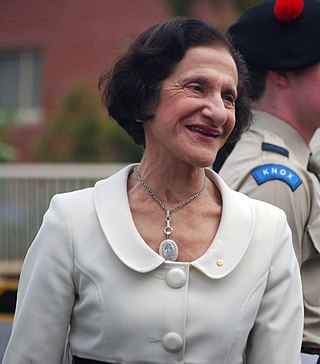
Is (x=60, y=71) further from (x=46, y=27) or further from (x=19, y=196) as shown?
(x=19, y=196)

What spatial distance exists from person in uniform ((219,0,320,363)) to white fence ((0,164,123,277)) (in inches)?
327

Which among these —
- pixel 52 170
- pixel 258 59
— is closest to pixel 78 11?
pixel 52 170

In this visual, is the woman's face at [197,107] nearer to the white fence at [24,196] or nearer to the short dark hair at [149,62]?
the short dark hair at [149,62]

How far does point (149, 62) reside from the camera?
2.85m

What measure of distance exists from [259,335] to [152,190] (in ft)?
1.60

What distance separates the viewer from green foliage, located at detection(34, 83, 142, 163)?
16.7m

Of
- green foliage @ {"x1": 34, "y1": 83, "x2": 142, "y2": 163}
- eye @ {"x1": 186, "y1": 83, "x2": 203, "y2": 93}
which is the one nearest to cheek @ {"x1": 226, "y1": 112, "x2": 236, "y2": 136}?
eye @ {"x1": 186, "y1": 83, "x2": 203, "y2": 93}

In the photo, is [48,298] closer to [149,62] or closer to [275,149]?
[149,62]

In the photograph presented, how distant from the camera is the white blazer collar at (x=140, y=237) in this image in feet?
9.04

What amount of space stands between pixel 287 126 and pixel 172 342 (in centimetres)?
115

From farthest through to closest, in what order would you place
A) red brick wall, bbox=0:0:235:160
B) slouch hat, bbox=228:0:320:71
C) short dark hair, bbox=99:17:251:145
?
red brick wall, bbox=0:0:235:160 → slouch hat, bbox=228:0:320:71 → short dark hair, bbox=99:17:251:145

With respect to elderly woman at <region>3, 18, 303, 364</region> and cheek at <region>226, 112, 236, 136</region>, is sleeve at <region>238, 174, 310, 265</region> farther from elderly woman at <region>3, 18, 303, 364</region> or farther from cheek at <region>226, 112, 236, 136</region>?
cheek at <region>226, 112, 236, 136</region>

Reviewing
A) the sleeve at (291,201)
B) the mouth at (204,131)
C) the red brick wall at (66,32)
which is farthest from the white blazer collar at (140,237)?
the red brick wall at (66,32)

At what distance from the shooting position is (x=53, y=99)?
64.2 ft
